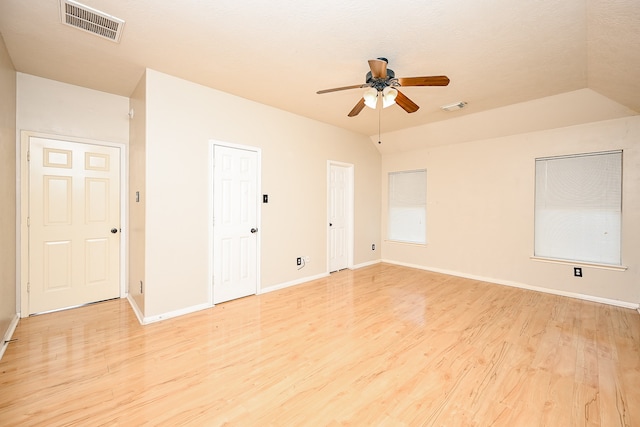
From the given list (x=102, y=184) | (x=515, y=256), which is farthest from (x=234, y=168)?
(x=515, y=256)

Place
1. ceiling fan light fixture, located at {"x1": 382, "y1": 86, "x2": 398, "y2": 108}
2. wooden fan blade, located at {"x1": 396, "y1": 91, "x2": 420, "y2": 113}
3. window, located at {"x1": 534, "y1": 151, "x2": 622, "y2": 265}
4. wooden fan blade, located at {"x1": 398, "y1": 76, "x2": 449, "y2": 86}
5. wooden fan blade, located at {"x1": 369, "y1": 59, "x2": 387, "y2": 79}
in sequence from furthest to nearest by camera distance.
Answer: window, located at {"x1": 534, "y1": 151, "x2": 622, "y2": 265}
wooden fan blade, located at {"x1": 396, "y1": 91, "x2": 420, "y2": 113}
ceiling fan light fixture, located at {"x1": 382, "y1": 86, "x2": 398, "y2": 108}
wooden fan blade, located at {"x1": 398, "y1": 76, "x2": 449, "y2": 86}
wooden fan blade, located at {"x1": 369, "y1": 59, "x2": 387, "y2": 79}

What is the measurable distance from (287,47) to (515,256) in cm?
462

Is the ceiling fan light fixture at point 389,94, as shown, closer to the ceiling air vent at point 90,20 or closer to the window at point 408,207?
the ceiling air vent at point 90,20

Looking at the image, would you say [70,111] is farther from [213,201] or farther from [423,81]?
[423,81]

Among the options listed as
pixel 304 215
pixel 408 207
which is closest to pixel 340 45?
pixel 304 215

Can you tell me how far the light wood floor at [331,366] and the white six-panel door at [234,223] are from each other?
1.08ft

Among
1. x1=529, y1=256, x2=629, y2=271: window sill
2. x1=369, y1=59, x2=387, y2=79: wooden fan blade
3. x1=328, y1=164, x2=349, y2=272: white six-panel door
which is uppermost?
x1=369, y1=59, x2=387, y2=79: wooden fan blade

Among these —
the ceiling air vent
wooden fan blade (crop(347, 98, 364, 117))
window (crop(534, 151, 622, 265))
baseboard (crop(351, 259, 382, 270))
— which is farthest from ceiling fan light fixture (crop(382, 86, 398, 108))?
baseboard (crop(351, 259, 382, 270))

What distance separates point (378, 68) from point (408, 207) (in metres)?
4.01

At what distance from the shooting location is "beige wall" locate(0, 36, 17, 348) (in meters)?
2.44

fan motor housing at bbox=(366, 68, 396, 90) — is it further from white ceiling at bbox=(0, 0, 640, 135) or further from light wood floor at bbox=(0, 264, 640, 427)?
light wood floor at bbox=(0, 264, 640, 427)

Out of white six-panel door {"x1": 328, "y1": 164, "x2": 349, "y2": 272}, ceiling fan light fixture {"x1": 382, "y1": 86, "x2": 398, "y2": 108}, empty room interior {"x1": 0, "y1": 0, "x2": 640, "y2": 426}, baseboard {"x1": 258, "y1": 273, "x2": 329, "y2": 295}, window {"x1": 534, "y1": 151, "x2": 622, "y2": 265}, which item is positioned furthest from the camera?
white six-panel door {"x1": 328, "y1": 164, "x2": 349, "y2": 272}

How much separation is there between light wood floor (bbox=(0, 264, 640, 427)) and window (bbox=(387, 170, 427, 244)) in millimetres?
2318

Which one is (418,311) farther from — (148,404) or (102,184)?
(102,184)
